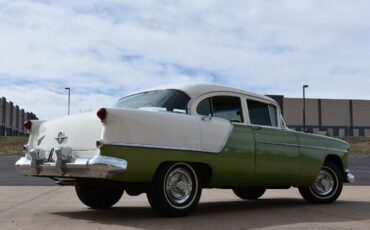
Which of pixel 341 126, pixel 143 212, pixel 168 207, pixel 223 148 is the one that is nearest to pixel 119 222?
pixel 168 207

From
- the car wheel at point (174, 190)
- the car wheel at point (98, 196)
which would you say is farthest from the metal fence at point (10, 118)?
the car wheel at point (174, 190)

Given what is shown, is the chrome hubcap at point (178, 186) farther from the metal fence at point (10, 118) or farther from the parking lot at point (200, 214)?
the metal fence at point (10, 118)

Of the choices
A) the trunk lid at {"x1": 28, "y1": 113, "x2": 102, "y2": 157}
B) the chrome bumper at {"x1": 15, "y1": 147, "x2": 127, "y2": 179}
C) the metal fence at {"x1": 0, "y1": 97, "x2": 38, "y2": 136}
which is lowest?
the chrome bumper at {"x1": 15, "y1": 147, "x2": 127, "y2": 179}

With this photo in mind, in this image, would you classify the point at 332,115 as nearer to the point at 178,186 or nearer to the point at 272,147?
the point at 272,147

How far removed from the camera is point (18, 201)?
992 centimetres

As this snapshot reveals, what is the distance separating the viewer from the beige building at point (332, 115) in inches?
3039

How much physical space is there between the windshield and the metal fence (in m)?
65.0

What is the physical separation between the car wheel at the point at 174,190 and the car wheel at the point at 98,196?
1.65 meters

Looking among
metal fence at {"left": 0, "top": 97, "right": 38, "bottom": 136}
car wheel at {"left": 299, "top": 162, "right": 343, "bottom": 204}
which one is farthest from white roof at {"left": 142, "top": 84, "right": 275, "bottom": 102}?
metal fence at {"left": 0, "top": 97, "right": 38, "bottom": 136}

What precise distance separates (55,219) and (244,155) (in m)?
2.84

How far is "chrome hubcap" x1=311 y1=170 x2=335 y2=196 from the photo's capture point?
9.89 metres

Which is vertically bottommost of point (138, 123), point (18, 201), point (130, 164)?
point (18, 201)

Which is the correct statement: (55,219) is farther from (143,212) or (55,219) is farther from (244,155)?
(244,155)

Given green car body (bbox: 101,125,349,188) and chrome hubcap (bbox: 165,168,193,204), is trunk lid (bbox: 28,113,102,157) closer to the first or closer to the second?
green car body (bbox: 101,125,349,188)
